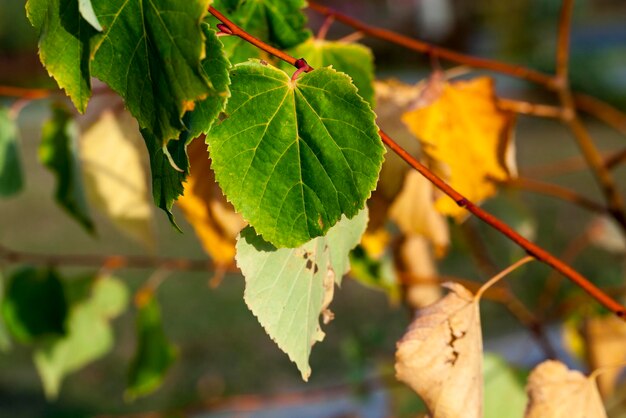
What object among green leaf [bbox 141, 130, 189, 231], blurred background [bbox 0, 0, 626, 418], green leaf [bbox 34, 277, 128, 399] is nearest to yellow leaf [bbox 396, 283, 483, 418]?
green leaf [bbox 141, 130, 189, 231]

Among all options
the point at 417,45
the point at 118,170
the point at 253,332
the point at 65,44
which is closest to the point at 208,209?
the point at 118,170

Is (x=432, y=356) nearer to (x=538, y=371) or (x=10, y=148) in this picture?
(x=538, y=371)

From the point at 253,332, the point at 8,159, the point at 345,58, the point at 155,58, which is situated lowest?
the point at 253,332

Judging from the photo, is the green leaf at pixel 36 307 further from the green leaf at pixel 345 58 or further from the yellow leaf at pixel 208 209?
the green leaf at pixel 345 58

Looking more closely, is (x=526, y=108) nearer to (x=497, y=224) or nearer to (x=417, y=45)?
(x=417, y=45)

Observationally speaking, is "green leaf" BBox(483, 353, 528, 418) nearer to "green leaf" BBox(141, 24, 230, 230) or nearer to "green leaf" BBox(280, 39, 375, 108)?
"green leaf" BBox(280, 39, 375, 108)
